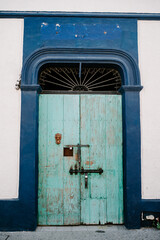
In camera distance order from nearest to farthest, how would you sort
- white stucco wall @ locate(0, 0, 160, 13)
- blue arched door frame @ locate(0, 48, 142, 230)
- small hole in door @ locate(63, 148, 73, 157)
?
blue arched door frame @ locate(0, 48, 142, 230), small hole in door @ locate(63, 148, 73, 157), white stucco wall @ locate(0, 0, 160, 13)

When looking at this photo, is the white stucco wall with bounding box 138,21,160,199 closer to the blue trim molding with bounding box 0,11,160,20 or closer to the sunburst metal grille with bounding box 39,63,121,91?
the blue trim molding with bounding box 0,11,160,20

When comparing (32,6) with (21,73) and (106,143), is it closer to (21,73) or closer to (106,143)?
(21,73)

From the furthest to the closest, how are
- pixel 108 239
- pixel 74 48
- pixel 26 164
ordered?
pixel 74 48
pixel 26 164
pixel 108 239

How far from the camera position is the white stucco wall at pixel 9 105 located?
353 cm

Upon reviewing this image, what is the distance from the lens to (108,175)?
146 inches

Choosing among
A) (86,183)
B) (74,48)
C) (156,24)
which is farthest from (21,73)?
(156,24)

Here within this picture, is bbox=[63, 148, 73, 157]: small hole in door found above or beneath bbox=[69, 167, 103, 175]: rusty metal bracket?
above

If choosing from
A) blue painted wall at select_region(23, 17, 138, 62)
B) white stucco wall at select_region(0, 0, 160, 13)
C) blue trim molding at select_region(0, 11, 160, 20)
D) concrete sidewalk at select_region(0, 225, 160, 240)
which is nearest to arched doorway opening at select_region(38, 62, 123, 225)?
concrete sidewalk at select_region(0, 225, 160, 240)

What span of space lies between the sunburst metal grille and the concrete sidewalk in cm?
249

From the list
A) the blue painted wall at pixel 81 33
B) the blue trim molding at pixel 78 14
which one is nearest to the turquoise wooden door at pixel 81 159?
the blue painted wall at pixel 81 33

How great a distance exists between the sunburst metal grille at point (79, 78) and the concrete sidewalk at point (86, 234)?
2.49m

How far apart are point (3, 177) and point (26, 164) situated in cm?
47

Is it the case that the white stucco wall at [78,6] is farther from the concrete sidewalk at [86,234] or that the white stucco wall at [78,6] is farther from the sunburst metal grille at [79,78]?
the concrete sidewalk at [86,234]

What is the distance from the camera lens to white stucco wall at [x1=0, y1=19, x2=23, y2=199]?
11.6 feet
